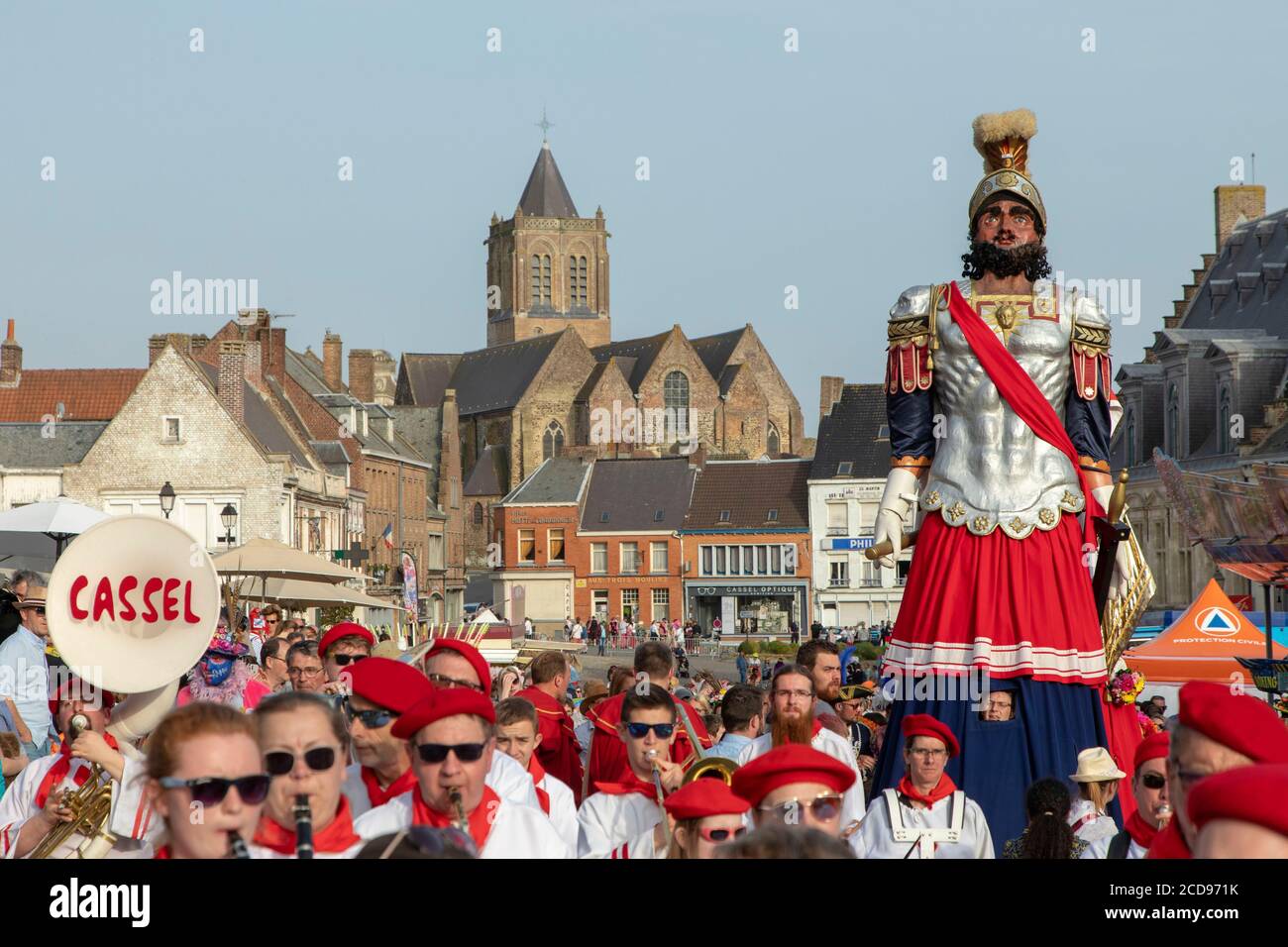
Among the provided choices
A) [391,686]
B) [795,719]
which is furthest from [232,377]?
[391,686]

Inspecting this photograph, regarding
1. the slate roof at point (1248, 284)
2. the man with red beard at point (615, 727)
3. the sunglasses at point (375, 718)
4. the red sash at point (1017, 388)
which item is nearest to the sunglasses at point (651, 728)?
the sunglasses at point (375, 718)

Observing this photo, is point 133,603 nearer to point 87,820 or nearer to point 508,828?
point 87,820

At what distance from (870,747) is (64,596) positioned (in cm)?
471

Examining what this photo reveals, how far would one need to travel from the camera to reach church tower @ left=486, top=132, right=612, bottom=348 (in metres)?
154

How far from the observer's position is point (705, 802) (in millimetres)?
5496

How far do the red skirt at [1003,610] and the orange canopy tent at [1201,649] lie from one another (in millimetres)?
14587

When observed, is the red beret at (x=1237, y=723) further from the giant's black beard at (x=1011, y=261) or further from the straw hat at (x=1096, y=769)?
the giant's black beard at (x=1011, y=261)

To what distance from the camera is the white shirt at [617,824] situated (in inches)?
267

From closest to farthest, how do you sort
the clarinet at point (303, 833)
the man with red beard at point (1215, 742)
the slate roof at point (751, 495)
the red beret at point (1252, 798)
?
the red beret at point (1252, 798) < the clarinet at point (303, 833) < the man with red beard at point (1215, 742) < the slate roof at point (751, 495)

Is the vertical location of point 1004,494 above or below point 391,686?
above

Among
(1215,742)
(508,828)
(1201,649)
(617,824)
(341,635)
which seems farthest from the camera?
(1201,649)

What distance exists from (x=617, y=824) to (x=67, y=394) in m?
68.9

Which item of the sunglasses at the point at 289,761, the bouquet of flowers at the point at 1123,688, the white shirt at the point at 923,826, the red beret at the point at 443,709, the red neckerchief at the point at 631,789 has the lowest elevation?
the white shirt at the point at 923,826

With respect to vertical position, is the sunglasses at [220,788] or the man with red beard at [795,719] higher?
the sunglasses at [220,788]
